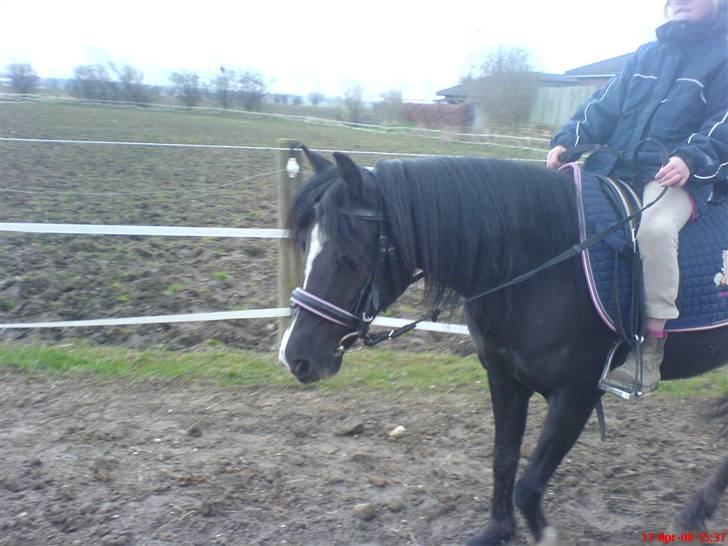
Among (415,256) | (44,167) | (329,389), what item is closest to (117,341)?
(329,389)

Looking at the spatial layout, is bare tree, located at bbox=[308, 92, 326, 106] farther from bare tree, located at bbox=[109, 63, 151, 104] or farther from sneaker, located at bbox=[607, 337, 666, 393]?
sneaker, located at bbox=[607, 337, 666, 393]

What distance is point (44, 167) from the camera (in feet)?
40.9

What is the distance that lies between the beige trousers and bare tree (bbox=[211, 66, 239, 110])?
40905 millimetres

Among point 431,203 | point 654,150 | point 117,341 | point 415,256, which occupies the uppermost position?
point 654,150

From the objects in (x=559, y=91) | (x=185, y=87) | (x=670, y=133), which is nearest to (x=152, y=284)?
(x=670, y=133)

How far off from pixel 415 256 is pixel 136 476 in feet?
6.57

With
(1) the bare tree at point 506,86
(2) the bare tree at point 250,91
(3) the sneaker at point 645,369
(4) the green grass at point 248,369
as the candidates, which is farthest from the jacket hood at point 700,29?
(2) the bare tree at point 250,91

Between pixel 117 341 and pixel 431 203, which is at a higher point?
pixel 431 203

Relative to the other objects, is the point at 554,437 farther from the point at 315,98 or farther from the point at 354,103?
the point at 315,98

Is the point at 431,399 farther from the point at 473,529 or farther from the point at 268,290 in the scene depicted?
the point at 268,290

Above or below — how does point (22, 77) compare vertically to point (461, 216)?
below

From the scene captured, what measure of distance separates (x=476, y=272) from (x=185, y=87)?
4012 centimetres

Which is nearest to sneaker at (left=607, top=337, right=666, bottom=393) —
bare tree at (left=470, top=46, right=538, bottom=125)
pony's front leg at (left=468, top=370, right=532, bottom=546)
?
→ pony's front leg at (left=468, top=370, right=532, bottom=546)

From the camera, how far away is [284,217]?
5047 mm
